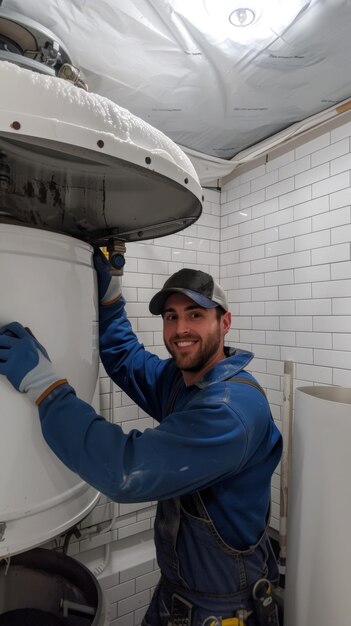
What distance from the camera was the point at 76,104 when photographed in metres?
0.59

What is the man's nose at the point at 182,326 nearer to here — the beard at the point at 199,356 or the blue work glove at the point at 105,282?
the beard at the point at 199,356

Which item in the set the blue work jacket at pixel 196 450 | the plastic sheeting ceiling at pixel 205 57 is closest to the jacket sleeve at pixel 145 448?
the blue work jacket at pixel 196 450

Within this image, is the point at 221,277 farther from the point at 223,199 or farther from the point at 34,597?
the point at 34,597

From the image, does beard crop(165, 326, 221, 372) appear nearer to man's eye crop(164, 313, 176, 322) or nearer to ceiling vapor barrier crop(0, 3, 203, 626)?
man's eye crop(164, 313, 176, 322)

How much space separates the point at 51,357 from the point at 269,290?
141 cm

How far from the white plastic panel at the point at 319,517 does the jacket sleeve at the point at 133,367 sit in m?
0.50

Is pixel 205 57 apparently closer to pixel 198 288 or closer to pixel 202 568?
pixel 198 288

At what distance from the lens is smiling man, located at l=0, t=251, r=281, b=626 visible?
28.9 inches

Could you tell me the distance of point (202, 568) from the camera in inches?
39.2

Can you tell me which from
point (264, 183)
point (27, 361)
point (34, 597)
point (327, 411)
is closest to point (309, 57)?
point (264, 183)

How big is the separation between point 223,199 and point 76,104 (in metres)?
Answer: 1.78

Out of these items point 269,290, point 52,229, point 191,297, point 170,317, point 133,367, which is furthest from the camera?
point 269,290

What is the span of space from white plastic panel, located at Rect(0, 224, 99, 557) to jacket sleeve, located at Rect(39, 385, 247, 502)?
0.04 metres

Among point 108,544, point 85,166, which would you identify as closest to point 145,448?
point 85,166
